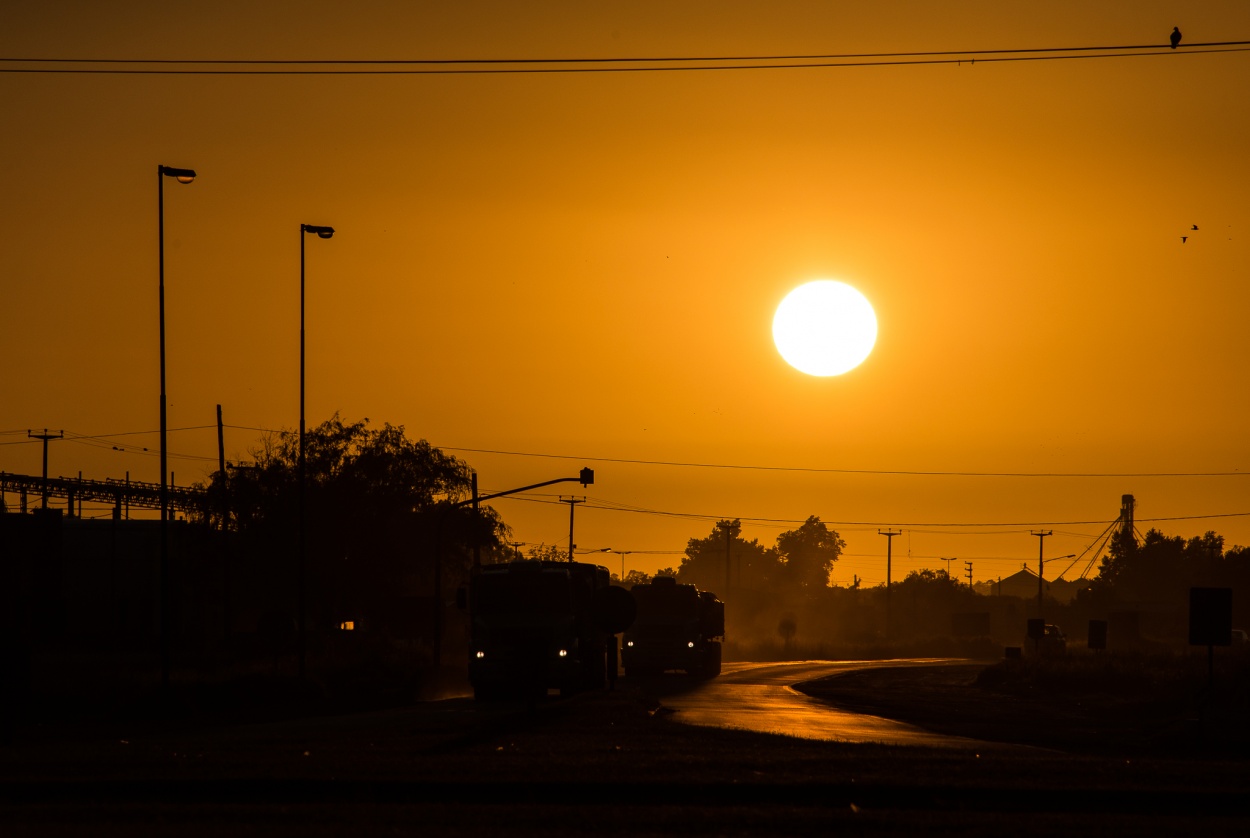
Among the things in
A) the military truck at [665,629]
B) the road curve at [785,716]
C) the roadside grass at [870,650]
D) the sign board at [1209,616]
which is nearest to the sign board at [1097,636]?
the road curve at [785,716]

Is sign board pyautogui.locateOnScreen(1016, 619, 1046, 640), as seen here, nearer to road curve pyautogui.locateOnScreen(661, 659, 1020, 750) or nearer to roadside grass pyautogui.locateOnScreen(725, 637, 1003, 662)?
road curve pyautogui.locateOnScreen(661, 659, 1020, 750)

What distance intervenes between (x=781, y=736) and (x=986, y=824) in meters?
10.5

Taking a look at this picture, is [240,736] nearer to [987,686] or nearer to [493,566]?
[493,566]

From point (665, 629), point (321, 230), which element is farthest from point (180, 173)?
point (665, 629)

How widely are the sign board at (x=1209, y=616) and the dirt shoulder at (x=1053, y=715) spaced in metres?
1.62

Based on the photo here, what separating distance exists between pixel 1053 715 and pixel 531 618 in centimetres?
1373

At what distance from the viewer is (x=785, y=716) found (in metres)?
32.5

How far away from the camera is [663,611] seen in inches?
2080

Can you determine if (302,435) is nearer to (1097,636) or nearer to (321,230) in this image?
(321,230)

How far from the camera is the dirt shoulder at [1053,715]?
28.2 metres

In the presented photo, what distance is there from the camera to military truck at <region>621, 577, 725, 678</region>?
173 feet

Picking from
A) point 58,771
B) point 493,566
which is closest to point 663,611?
point 493,566

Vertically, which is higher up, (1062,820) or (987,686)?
(1062,820)

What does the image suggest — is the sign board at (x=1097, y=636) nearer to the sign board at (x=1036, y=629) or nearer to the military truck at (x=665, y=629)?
the sign board at (x=1036, y=629)
